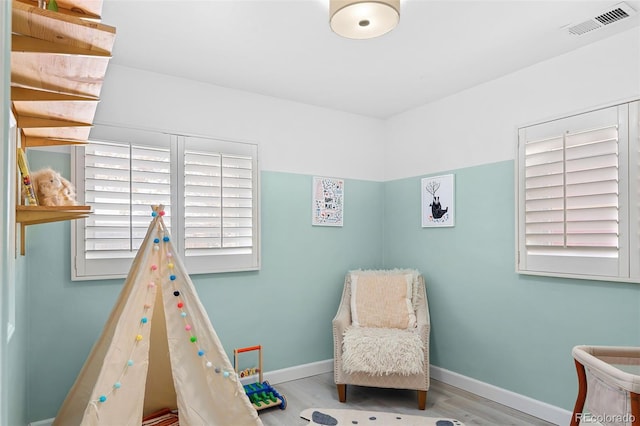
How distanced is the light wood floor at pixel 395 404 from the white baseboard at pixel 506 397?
0.14 ft

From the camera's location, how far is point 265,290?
11.8ft

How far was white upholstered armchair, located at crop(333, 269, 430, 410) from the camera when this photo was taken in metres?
3.02

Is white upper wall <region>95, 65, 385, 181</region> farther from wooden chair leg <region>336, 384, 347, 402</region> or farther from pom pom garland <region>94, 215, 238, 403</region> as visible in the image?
wooden chair leg <region>336, 384, 347, 402</region>

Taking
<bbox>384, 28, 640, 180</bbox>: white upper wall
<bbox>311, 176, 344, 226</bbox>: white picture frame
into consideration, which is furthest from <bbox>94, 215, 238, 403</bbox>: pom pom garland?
<bbox>384, 28, 640, 180</bbox>: white upper wall

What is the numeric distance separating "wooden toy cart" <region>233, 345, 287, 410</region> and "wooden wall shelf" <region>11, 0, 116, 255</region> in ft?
6.41

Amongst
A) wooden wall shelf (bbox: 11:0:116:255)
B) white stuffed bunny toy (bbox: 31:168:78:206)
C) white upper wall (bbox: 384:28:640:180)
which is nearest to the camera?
wooden wall shelf (bbox: 11:0:116:255)

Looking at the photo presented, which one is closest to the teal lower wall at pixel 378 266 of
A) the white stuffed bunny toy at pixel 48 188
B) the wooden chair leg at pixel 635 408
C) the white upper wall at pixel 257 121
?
the white upper wall at pixel 257 121

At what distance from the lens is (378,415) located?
294 centimetres

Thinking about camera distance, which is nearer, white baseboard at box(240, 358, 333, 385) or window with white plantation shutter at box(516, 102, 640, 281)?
window with white plantation shutter at box(516, 102, 640, 281)

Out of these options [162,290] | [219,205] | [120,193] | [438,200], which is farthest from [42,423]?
[438,200]

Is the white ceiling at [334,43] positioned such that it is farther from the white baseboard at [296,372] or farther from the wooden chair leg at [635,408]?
the white baseboard at [296,372]

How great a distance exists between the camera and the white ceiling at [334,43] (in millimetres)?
2258

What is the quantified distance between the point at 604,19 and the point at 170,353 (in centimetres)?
330

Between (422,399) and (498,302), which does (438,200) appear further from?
(422,399)
